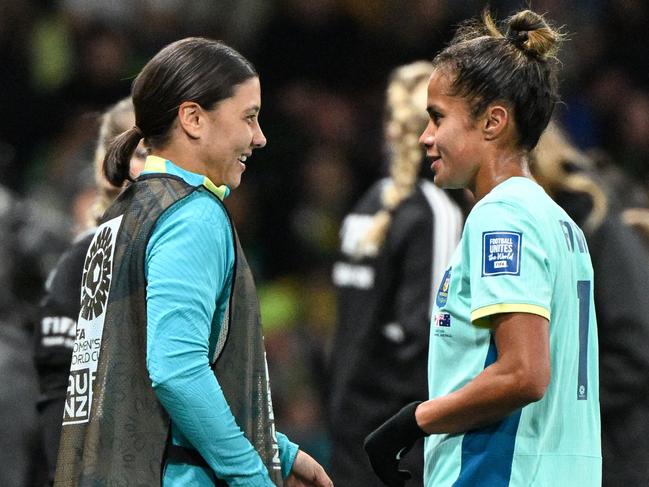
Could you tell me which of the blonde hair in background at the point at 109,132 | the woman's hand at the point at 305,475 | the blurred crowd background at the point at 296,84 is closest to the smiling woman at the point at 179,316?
the woman's hand at the point at 305,475

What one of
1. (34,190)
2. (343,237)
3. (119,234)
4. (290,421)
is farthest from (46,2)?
(119,234)

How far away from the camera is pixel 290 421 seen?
7711mm

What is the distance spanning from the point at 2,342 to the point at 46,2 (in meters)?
4.72

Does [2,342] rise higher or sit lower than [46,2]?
lower

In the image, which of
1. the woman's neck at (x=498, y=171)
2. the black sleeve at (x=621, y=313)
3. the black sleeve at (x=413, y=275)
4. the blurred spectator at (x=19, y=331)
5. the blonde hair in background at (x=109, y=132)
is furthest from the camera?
the black sleeve at (x=413, y=275)

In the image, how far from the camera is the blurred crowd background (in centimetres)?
875

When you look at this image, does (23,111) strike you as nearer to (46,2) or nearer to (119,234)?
(46,2)

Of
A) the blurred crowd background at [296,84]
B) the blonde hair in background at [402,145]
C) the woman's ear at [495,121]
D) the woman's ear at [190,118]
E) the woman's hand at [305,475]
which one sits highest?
the blurred crowd background at [296,84]

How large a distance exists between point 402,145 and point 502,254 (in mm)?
2787

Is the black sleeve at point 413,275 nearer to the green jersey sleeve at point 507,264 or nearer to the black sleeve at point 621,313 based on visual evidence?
the black sleeve at point 621,313

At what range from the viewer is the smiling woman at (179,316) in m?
2.59

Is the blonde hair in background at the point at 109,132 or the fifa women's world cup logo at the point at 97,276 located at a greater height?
the blonde hair in background at the point at 109,132

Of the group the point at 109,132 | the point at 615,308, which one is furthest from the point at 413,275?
the point at 109,132

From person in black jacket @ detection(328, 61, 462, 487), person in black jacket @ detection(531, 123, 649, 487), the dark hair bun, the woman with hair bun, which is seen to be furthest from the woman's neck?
person in black jacket @ detection(328, 61, 462, 487)
